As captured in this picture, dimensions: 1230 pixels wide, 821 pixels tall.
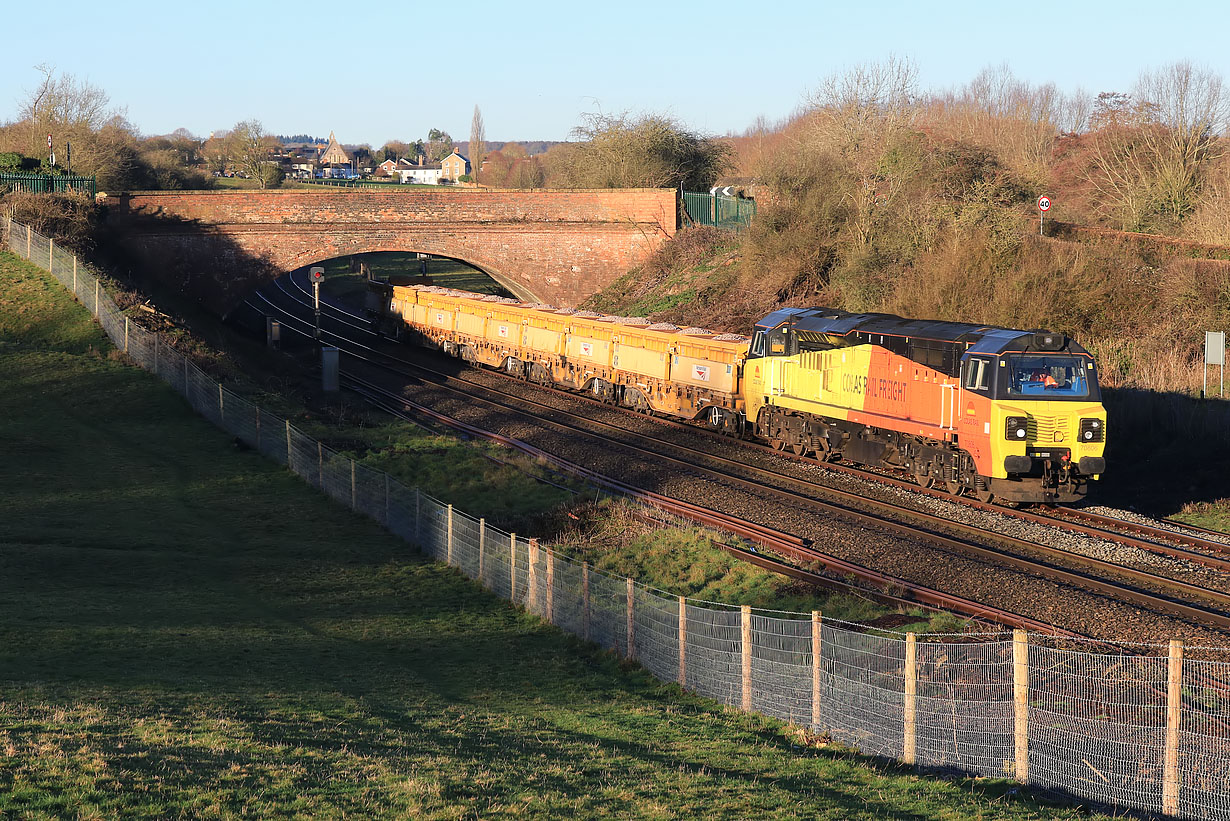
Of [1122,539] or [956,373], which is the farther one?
[956,373]

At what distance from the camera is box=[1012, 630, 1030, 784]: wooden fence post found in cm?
1055

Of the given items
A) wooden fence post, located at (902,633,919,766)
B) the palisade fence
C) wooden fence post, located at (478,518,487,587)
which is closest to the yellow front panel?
the palisade fence

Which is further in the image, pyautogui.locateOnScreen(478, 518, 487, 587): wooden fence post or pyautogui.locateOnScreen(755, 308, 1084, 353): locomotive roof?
pyautogui.locateOnScreen(755, 308, 1084, 353): locomotive roof

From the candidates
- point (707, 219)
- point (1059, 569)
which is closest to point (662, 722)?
point (1059, 569)

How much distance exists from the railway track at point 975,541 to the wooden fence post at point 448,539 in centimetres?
800

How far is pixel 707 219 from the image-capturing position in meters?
66.2

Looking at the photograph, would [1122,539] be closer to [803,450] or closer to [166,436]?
[803,450]

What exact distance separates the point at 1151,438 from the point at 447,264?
292 feet

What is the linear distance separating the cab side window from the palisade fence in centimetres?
873

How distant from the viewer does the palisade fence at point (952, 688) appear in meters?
10.5

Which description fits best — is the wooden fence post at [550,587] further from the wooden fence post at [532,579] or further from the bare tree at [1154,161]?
the bare tree at [1154,161]

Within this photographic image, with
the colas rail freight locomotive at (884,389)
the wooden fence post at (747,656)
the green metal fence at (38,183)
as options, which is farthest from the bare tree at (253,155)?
the wooden fence post at (747,656)

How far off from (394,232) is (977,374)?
39971mm

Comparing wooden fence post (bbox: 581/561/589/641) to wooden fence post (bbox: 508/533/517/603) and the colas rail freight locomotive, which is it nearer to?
wooden fence post (bbox: 508/533/517/603)
